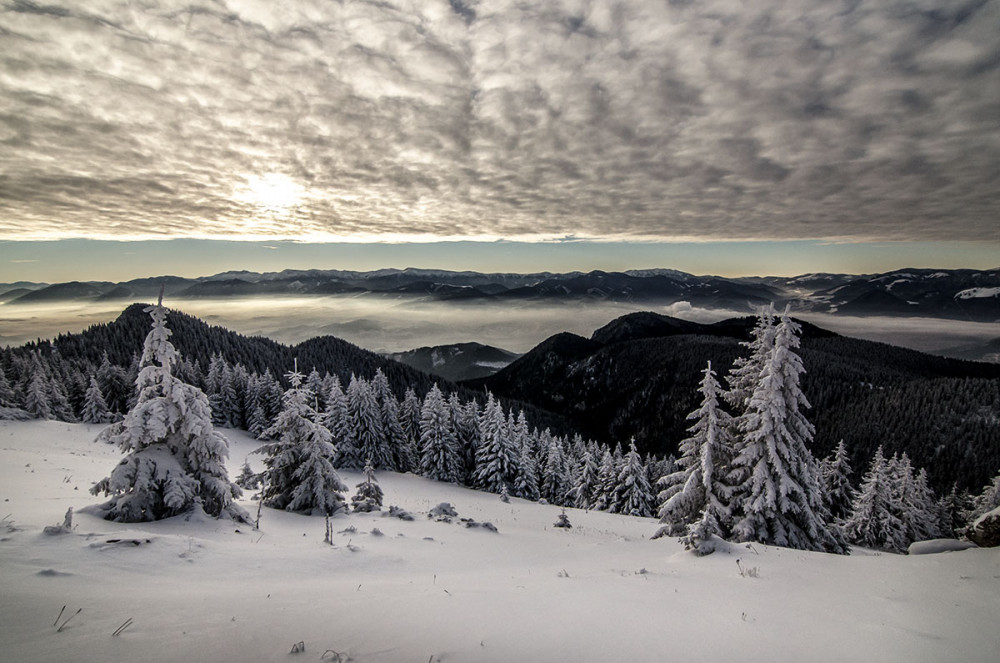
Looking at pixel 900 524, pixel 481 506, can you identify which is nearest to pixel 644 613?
pixel 481 506

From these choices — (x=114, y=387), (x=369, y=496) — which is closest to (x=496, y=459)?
(x=369, y=496)

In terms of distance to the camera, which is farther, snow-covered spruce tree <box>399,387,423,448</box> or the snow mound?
snow-covered spruce tree <box>399,387,423,448</box>

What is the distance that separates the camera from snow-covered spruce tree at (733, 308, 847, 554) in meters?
16.4

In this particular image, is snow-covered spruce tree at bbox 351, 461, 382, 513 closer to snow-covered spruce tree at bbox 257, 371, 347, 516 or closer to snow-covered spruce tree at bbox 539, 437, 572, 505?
snow-covered spruce tree at bbox 257, 371, 347, 516

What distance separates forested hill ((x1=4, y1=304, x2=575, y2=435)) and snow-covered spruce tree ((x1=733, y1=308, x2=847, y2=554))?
7360cm

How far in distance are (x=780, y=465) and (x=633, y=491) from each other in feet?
81.3

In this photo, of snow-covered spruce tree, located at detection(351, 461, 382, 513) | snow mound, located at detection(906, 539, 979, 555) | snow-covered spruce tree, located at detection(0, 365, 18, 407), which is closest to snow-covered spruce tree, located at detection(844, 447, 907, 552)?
snow mound, located at detection(906, 539, 979, 555)

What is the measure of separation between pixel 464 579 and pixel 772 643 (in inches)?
224

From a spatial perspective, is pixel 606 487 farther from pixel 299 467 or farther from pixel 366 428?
pixel 299 467

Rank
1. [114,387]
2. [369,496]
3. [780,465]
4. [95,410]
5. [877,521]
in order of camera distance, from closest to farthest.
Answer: [780,465] → [369,496] → [877,521] → [95,410] → [114,387]

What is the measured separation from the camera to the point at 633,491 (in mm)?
39250

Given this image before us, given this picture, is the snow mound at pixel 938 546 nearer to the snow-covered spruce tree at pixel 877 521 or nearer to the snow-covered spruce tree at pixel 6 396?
the snow-covered spruce tree at pixel 877 521

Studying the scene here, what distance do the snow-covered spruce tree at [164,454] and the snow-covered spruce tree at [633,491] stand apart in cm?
3398

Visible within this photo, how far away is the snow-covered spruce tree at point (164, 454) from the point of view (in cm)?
1086
